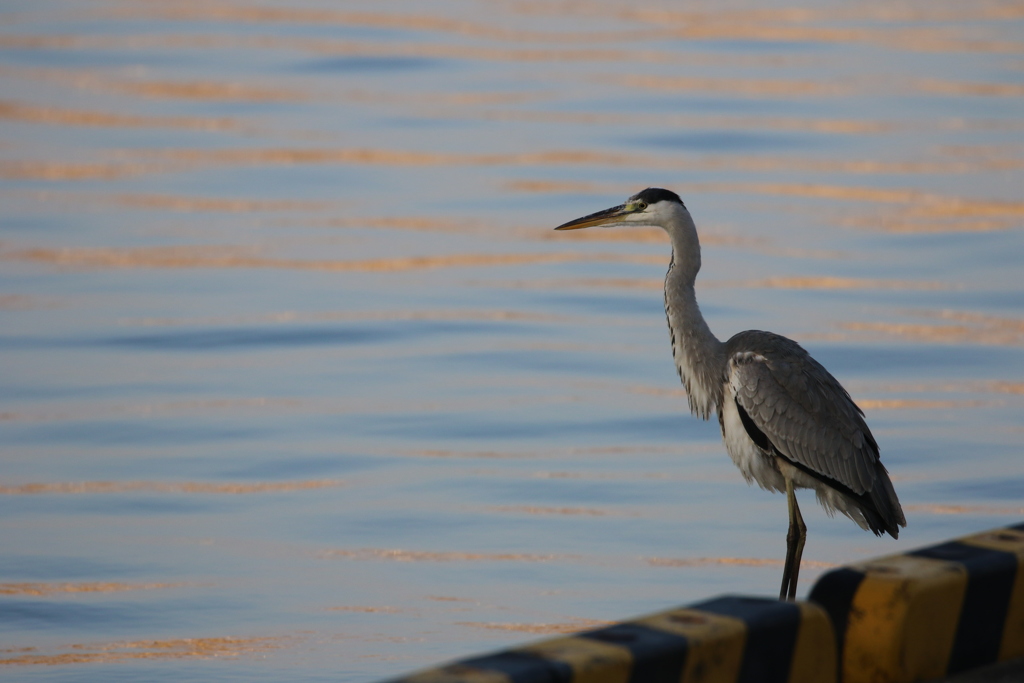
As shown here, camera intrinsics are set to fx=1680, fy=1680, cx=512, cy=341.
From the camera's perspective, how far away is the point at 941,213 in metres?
13.6

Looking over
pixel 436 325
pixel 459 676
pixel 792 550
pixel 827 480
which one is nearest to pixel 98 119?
pixel 436 325

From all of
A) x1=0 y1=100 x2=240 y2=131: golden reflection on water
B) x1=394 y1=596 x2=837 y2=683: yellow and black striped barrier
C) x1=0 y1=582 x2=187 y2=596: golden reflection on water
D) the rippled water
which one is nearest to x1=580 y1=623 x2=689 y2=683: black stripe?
x1=394 y1=596 x2=837 y2=683: yellow and black striped barrier

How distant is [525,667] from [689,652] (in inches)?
16.5

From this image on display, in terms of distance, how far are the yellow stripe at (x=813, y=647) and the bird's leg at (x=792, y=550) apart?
6.67 ft

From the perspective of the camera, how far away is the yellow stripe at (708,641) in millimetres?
3709

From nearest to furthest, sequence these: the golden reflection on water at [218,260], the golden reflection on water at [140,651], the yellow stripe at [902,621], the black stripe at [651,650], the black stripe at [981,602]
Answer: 1. the black stripe at [651,650]
2. the yellow stripe at [902,621]
3. the black stripe at [981,602]
4. the golden reflection on water at [140,651]
5. the golden reflection on water at [218,260]

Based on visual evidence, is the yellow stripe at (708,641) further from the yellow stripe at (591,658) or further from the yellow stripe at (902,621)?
the yellow stripe at (902,621)

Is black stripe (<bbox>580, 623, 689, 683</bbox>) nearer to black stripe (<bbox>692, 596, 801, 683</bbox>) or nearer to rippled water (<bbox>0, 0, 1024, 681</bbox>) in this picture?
black stripe (<bbox>692, 596, 801, 683</bbox>)

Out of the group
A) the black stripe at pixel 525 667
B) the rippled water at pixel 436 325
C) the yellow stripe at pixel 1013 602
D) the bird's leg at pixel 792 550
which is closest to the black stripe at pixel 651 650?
the black stripe at pixel 525 667

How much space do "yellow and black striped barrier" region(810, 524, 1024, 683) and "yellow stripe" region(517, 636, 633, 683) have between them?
0.77m

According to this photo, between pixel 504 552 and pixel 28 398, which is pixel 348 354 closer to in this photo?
pixel 28 398

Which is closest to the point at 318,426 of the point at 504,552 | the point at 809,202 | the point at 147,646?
the point at 504,552

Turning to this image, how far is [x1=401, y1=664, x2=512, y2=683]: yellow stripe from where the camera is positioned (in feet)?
11.1

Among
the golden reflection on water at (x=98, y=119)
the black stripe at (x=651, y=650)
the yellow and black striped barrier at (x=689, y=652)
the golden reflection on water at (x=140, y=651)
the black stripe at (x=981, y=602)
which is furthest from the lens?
the golden reflection on water at (x=98, y=119)
